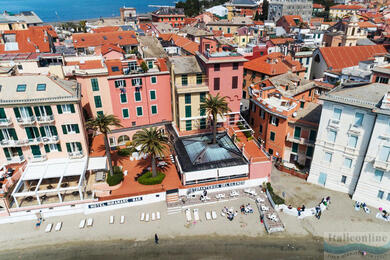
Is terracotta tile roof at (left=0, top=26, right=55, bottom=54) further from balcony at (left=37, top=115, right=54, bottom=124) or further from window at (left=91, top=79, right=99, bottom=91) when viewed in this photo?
balcony at (left=37, top=115, right=54, bottom=124)

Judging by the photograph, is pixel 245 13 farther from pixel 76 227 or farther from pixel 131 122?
pixel 76 227

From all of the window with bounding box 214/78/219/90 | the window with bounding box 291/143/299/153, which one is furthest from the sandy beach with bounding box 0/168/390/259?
the window with bounding box 214/78/219/90

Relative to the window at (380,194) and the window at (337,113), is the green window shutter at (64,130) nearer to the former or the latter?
the window at (337,113)

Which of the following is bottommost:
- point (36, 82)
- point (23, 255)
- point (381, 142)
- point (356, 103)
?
point (23, 255)

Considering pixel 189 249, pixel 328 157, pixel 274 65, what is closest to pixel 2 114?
pixel 189 249

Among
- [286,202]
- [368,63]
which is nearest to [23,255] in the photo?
[286,202]
